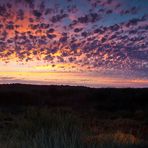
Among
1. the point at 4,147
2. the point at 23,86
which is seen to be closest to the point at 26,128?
the point at 4,147

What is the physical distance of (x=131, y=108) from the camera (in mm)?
52406

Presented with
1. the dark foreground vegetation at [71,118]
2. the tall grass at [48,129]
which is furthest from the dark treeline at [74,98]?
the tall grass at [48,129]

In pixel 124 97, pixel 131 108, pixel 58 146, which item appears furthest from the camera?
pixel 124 97

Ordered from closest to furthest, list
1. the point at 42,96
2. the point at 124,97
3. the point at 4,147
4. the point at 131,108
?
1. the point at 4,147
2. the point at 131,108
3. the point at 124,97
4. the point at 42,96

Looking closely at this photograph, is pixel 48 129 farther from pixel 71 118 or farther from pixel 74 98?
pixel 74 98

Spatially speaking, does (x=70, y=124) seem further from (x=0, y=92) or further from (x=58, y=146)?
(x=0, y=92)

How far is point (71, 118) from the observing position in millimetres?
16391

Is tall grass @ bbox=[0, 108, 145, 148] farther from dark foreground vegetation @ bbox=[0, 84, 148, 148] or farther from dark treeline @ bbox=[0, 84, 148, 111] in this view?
dark treeline @ bbox=[0, 84, 148, 111]

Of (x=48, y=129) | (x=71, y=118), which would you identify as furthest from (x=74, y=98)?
(x=48, y=129)

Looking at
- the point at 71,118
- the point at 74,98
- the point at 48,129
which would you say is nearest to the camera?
the point at 48,129

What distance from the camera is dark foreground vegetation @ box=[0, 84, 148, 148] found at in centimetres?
1138

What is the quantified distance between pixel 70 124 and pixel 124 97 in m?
49.3

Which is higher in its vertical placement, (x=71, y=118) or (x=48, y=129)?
(x=71, y=118)

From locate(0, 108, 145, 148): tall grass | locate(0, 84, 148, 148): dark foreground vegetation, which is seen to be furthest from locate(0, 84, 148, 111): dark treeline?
locate(0, 108, 145, 148): tall grass
